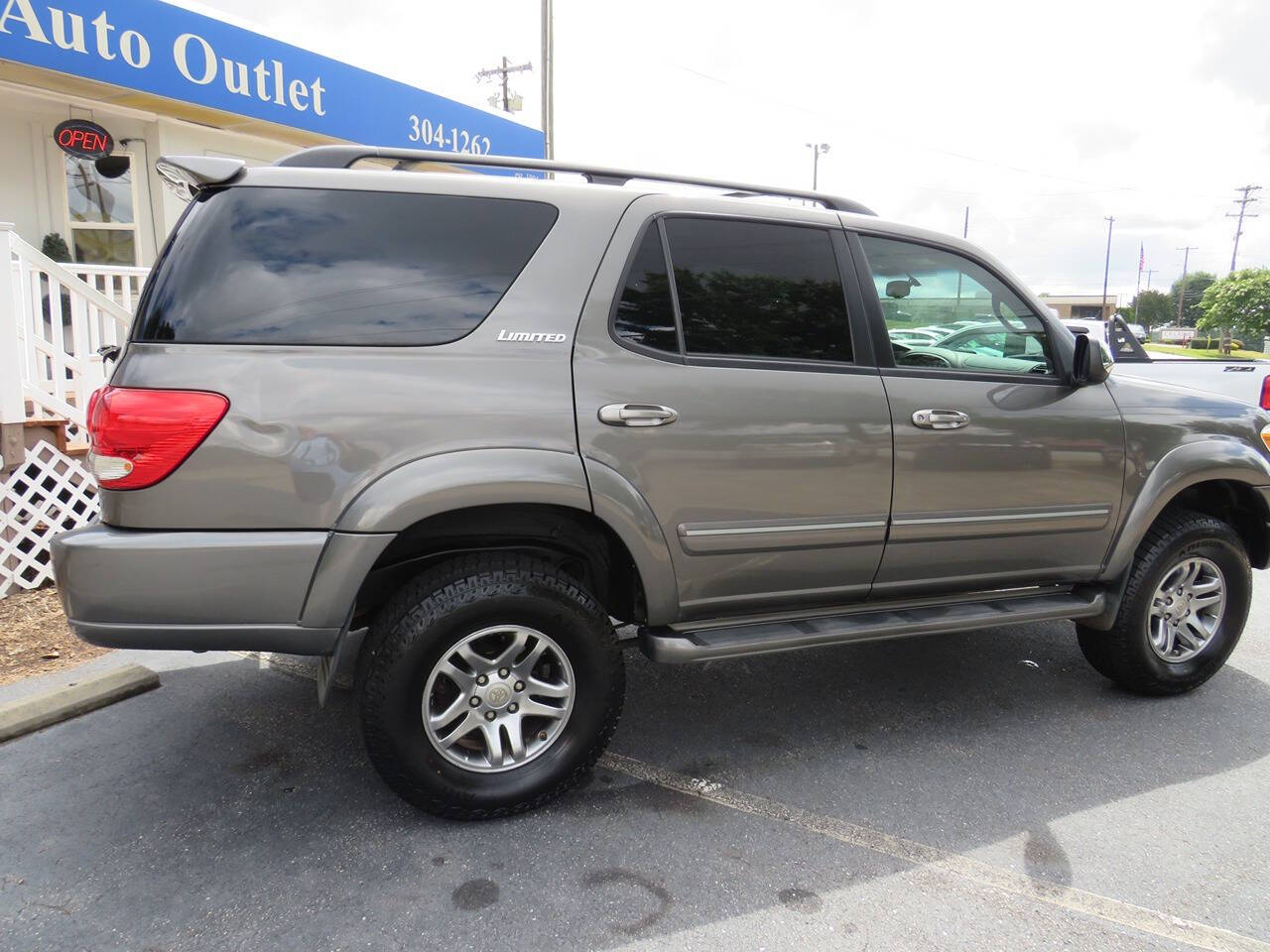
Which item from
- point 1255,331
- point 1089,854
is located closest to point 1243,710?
point 1089,854

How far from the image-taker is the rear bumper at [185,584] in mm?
2453

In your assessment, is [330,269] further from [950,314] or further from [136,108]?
[136,108]

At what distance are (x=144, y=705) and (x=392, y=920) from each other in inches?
78.4

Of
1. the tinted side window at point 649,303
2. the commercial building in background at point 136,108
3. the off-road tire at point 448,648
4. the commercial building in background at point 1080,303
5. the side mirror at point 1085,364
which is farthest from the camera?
the commercial building in background at point 1080,303

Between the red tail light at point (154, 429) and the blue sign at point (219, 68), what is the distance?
575cm

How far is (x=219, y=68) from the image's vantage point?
8.53 meters

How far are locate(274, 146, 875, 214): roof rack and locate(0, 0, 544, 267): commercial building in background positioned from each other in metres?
6.06

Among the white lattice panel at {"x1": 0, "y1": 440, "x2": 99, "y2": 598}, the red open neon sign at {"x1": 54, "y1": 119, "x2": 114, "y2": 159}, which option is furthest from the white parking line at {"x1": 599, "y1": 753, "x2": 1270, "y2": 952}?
the red open neon sign at {"x1": 54, "y1": 119, "x2": 114, "y2": 159}

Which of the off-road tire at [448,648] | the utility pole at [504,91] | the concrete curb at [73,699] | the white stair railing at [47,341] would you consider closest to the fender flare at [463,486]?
the off-road tire at [448,648]

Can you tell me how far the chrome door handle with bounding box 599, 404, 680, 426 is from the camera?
9.23 feet

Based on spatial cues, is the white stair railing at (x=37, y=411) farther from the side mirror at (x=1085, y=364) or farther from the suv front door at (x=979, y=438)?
the side mirror at (x=1085, y=364)

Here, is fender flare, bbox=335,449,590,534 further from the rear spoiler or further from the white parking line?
the white parking line

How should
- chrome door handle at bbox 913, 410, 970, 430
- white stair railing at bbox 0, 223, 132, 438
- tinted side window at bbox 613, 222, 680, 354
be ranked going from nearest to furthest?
tinted side window at bbox 613, 222, 680, 354, chrome door handle at bbox 913, 410, 970, 430, white stair railing at bbox 0, 223, 132, 438

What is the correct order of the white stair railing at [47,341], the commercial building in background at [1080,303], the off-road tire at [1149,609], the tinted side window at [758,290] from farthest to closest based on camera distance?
the commercial building in background at [1080,303]
the white stair railing at [47,341]
the off-road tire at [1149,609]
the tinted side window at [758,290]
